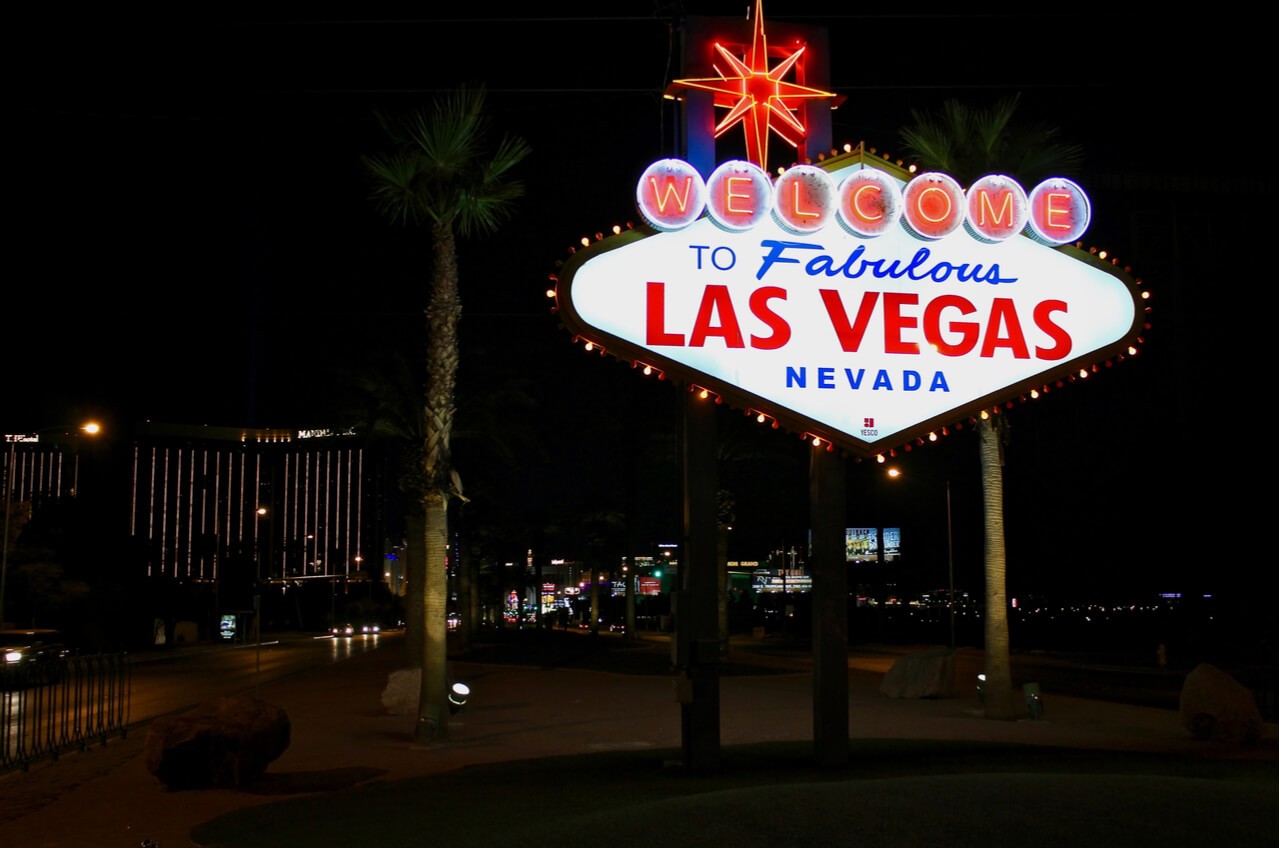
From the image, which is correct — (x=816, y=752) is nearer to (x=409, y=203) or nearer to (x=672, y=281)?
(x=672, y=281)

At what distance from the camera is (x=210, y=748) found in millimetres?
13203

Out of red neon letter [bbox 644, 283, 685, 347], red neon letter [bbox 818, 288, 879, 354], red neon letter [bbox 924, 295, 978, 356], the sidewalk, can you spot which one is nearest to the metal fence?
the sidewalk

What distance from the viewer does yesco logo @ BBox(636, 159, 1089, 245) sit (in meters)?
13.4

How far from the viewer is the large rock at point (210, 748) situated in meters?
13.1

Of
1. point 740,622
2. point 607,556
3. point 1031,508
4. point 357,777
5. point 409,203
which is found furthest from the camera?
point 607,556

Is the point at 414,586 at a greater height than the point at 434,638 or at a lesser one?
greater

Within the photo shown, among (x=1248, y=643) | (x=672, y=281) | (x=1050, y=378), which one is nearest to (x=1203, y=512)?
(x=1248, y=643)

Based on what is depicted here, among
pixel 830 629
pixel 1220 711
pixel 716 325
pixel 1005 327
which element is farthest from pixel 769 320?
pixel 1220 711

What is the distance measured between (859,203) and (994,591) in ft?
32.7

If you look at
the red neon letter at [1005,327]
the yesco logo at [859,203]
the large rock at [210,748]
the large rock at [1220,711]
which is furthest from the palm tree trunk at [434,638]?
the large rock at [1220,711]

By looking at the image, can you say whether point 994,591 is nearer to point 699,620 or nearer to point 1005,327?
point 1005,327

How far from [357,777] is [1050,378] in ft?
31.3

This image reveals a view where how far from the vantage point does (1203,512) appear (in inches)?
1901

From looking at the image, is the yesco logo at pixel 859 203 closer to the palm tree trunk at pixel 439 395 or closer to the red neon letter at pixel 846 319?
the red neon letter at pixel 846 319
